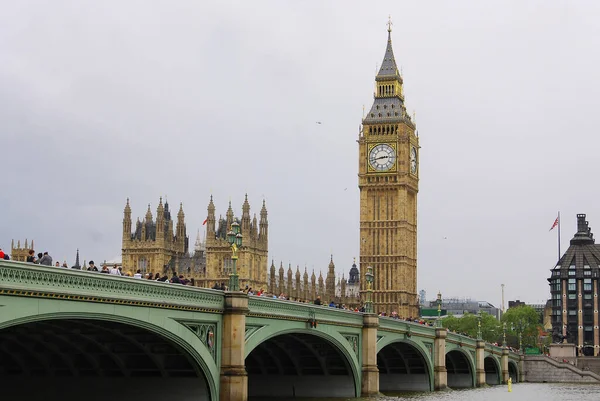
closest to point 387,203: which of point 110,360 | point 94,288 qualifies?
point 110,360

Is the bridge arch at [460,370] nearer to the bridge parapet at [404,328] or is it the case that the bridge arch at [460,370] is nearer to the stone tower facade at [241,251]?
the bridge parapet at [404,328]

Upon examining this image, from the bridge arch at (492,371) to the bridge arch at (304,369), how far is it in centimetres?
4609

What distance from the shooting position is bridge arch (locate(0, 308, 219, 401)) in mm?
37469

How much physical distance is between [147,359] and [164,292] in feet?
23.4

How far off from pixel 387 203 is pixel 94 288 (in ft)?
400

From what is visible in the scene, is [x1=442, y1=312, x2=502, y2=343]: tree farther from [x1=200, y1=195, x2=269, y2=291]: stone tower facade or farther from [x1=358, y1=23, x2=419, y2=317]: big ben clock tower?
[x1=200, y1=195, x2=269, y2=291]: stone tower facade

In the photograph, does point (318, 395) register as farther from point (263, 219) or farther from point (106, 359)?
point (263, 219)

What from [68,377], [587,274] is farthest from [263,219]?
[68,377]

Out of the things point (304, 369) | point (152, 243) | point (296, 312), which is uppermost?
point (152, 243)

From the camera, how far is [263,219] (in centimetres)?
14338

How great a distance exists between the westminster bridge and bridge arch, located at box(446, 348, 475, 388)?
2711 centimetres

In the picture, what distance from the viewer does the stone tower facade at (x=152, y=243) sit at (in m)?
142

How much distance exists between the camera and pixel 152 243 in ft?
468

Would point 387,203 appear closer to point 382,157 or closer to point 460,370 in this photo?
point 382,157
